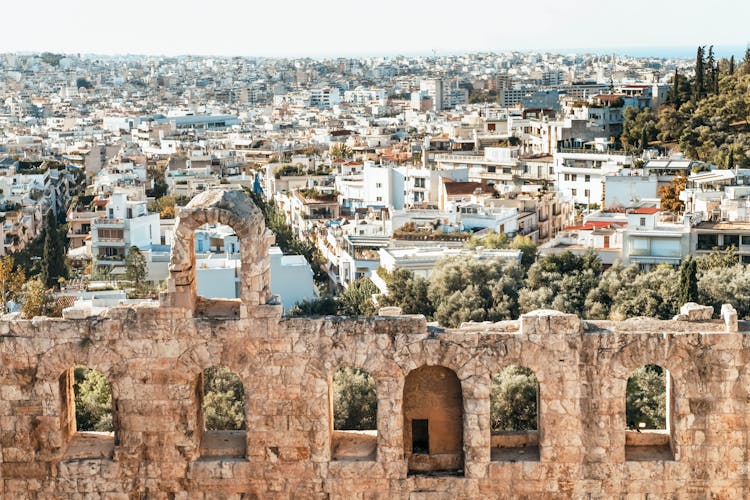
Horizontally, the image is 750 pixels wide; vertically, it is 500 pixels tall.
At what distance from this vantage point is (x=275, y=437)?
18750mm

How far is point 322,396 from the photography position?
18719 millimetres

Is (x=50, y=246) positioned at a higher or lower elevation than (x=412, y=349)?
lower

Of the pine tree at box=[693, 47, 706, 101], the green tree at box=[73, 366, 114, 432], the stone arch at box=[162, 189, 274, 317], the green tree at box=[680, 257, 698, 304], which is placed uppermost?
the stone arch at box=[162, 189, 274, 317]

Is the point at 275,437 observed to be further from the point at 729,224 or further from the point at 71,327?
the point at 729,224

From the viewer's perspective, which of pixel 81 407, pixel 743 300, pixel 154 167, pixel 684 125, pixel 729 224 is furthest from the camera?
pixel 154 167

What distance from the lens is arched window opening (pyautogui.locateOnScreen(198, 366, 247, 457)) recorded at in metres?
19.2

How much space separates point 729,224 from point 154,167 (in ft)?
213

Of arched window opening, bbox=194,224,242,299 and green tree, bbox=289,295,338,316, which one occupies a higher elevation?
arched window opening, bbox=194,224,242,299

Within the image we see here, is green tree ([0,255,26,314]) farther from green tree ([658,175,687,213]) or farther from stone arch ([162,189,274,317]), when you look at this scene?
stone arch ([162,189,274,317])

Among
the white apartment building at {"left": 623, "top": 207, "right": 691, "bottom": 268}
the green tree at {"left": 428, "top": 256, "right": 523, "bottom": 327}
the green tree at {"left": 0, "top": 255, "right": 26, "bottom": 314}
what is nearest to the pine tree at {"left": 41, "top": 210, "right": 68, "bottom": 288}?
the green tree at {"left": 0, "top": 255, "right": 26, "bottom": 314}

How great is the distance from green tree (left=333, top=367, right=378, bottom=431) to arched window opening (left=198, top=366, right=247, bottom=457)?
6.67ft

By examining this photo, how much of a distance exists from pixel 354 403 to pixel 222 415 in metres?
2.86

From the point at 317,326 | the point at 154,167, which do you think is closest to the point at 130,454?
the point at 317,326

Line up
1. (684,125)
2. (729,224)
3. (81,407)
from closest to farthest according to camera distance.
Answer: (81,407) → (729,224) → (684,125)
